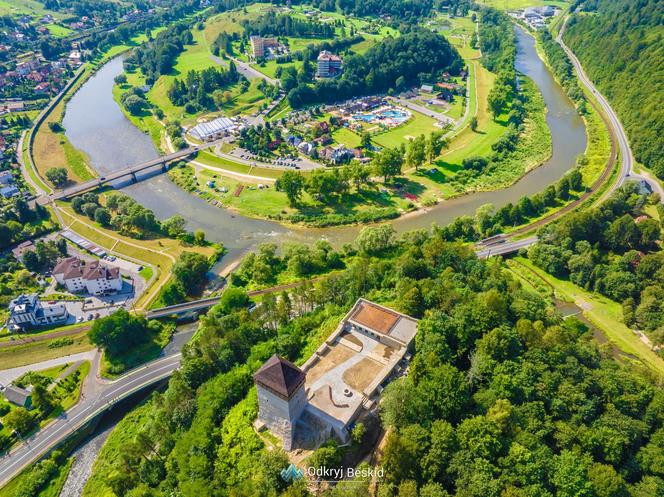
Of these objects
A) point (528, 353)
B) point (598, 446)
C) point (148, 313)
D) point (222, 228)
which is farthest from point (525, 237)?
point (148, 313)

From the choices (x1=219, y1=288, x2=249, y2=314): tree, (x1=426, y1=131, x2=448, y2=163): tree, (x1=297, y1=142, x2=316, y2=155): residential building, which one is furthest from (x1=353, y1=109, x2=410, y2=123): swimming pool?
(x1=219, y1=288, x2=249, y2=314): tree

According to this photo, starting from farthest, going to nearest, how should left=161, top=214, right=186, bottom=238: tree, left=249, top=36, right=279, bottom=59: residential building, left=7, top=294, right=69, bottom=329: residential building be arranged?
left=249, top=36, right=279, bottom=59: residential building, left=161, top=214, right=186, bottom=238: tree, left=7, top=294, right=69, bottom=329: residential building

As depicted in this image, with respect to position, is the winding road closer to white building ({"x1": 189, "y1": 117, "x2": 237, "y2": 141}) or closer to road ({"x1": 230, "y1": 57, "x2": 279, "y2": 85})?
white building ({"x1": 189, "y1": 117, "x2": 237, "y2": 141})

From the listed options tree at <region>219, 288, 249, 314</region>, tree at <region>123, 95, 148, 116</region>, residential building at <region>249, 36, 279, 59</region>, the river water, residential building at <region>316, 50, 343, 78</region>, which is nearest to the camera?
tree at <region>219, 288, 249, 314</region>

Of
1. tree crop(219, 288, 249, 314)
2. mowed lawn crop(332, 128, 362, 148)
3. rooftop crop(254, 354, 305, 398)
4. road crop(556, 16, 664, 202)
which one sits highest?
rooftop crop(254, 354, 305, 398)

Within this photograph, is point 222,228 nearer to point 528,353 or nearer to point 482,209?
point 482,209

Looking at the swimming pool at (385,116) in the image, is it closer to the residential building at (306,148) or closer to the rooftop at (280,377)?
the residential building at (306,148)

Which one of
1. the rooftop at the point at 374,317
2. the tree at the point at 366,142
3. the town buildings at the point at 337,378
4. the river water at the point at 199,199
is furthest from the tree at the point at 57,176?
the rooftop at the point at 374,317

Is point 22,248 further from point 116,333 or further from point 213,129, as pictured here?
point 213,129
